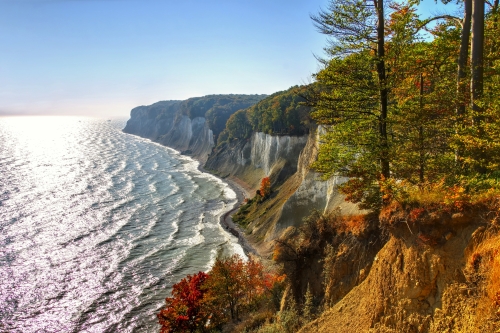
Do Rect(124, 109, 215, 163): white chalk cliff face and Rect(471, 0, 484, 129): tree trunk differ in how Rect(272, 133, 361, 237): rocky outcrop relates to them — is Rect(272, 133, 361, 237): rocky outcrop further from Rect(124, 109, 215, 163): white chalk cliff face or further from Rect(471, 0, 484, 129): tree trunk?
Rect(124, 109, 215, 163): white chalk cliff face

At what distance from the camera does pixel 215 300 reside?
30531 mm

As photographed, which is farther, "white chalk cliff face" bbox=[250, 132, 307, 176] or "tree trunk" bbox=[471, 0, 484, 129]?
"white chalk cliff face" bbox=[250, 132, 307, 176]

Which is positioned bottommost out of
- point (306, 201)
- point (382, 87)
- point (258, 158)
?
point (306, 201)

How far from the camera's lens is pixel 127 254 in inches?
1980

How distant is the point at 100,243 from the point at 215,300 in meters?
31.8

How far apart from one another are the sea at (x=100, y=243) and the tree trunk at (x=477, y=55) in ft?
116

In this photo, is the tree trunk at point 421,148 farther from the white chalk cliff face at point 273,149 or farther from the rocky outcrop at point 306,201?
the white chalk cliff face at point 273,149

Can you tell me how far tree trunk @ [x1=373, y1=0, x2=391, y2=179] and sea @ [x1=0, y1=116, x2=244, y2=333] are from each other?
30798 mm

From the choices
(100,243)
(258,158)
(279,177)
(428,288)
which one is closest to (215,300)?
(428,288)

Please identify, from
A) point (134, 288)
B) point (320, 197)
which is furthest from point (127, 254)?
point (320, 197)

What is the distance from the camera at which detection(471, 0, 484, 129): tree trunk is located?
14.7m

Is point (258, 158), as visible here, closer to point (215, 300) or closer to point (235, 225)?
point (235, 225)

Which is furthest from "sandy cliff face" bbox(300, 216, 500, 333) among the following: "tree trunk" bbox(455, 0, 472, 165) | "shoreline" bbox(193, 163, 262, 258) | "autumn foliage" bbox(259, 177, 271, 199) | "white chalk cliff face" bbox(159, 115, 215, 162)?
"white chalk cliff face" bbox(159, 115, 215, 162)

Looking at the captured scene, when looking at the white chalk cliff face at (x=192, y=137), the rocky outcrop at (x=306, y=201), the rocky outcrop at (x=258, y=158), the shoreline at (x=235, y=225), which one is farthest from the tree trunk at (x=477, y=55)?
the white chalk cliff face at (x=192, y=137)
